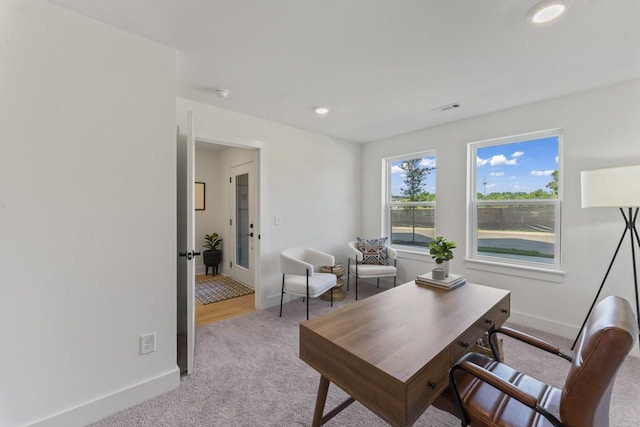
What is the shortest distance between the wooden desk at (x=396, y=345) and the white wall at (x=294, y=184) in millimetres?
1986

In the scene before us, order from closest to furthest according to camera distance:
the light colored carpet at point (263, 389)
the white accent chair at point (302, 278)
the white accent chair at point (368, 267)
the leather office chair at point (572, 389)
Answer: the leather office chair at point (572, 389), the light colored carpet at point (263, 389), the white accent chair at point (302, 278), the white accent chair at point (368, 267)

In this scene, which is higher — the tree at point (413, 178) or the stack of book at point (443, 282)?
the tree at point (413, 178)

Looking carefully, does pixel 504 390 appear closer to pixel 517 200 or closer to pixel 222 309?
pixel 517 200

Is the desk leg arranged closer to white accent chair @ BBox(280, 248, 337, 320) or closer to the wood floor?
white accent chair @ BBox(280, 248, 337, 320)

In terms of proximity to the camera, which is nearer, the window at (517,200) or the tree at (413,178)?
the window at (517,200)

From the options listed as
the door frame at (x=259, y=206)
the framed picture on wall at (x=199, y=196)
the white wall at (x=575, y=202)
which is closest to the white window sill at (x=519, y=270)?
the white wall at (x=575, y=202)

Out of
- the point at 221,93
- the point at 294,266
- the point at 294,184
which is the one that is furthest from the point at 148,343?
the point at 294,184

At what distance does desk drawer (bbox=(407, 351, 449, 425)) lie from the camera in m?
0.98

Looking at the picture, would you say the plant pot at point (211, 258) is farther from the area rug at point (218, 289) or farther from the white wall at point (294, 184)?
the white wall at point (294, 184)

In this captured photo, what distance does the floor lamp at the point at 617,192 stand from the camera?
1974 mm

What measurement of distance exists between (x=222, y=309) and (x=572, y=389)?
3284 millimetres

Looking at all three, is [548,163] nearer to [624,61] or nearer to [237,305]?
[624,61]

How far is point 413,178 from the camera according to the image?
4.11m

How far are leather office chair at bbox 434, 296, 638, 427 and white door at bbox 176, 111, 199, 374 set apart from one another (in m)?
1.74
